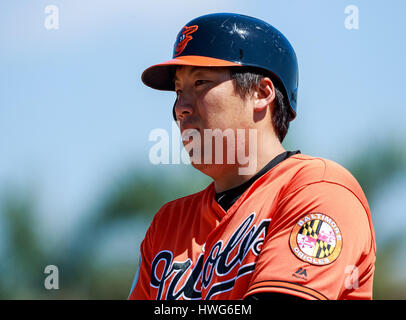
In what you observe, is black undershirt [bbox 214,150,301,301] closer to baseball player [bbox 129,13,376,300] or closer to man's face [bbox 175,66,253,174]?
baseball player [bbox 129,13,376,300]

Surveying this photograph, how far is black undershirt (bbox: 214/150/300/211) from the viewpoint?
8.21 feet

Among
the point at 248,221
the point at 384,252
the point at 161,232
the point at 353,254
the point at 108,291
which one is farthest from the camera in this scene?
the point at 108,291

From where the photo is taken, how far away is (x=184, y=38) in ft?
8.95

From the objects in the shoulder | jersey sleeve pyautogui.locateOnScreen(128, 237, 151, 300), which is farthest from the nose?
jersey sleeve pyautogui.locateOnScreen(128, 237, 151, 300)

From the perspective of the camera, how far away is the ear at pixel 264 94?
2.61m

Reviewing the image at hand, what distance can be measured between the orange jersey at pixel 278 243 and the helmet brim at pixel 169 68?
0.55 m

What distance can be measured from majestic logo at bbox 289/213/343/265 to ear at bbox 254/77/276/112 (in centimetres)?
73

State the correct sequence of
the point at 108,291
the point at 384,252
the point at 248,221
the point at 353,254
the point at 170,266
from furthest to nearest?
the point at 108,291 < the point at 384,252 < the point at 170,266 < the point at 248,221 < the point at 353,254

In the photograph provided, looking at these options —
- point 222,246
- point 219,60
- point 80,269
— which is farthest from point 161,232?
point 80,269

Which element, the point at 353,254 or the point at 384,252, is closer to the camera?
the point at 353,254

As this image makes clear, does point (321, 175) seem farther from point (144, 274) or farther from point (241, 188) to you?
point (144, 274)

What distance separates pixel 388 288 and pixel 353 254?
7.91 meters
